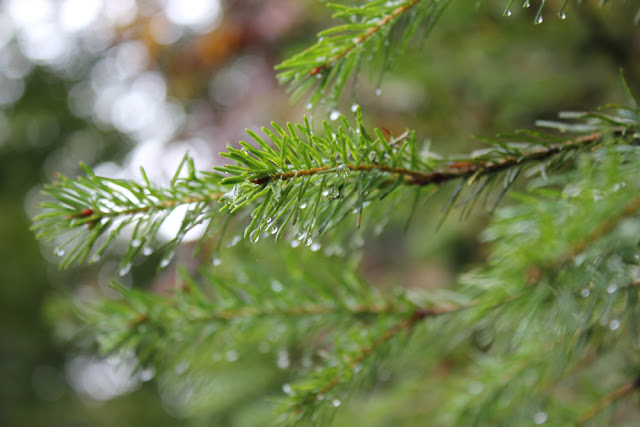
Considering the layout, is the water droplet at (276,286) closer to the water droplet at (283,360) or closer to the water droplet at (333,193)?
the water droplet at (283,360)

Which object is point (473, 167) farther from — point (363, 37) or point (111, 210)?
point (111, 210)

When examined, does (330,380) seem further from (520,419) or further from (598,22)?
(598,22)

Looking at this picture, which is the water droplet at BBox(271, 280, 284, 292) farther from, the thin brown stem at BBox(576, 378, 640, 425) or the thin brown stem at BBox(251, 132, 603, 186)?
the thin brown stem at BBox(576, 378, 640, 425)

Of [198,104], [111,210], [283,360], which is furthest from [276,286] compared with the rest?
[198,104]

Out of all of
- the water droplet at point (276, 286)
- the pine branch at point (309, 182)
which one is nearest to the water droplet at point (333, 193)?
the pine branch at point (309, 182)

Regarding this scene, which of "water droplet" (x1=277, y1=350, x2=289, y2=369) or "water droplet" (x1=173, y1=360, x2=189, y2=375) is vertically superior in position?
"water droplet" (x1=173, y1=360, x2=189, y2=375)

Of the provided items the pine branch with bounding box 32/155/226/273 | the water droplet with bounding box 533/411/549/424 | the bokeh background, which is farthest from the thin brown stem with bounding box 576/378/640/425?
the pine branch with bounding box 32/155/226/273
